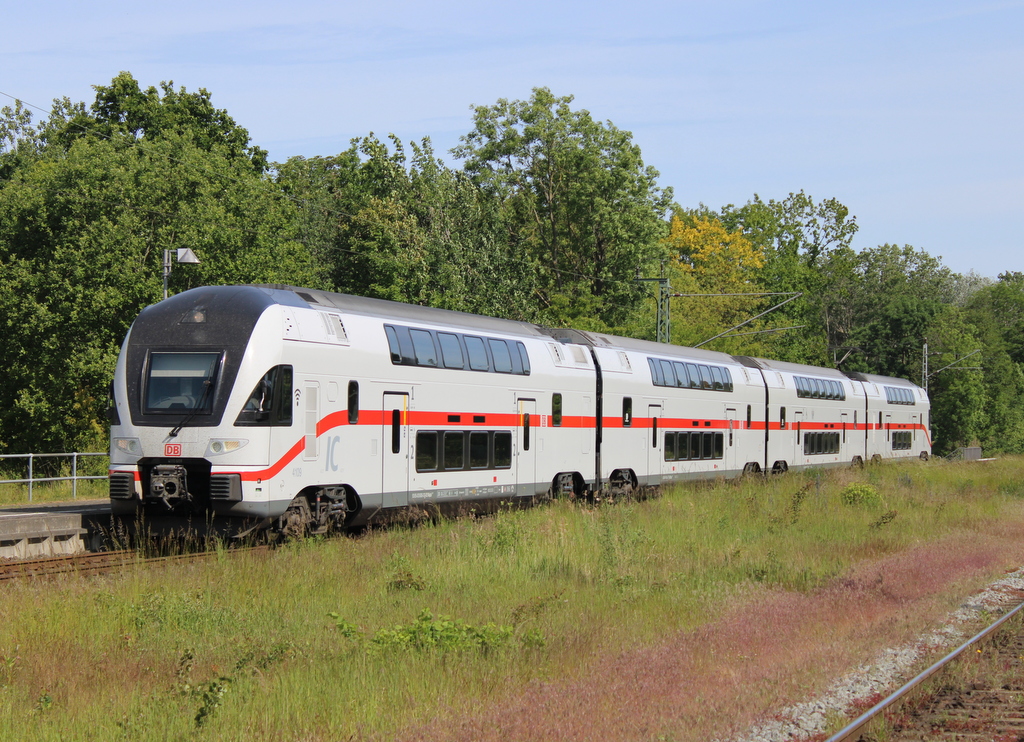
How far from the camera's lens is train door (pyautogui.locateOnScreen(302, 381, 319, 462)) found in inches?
635

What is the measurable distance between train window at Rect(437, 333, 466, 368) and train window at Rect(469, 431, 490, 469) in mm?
1377

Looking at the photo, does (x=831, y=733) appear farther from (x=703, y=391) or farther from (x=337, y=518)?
(x=703, y=391)

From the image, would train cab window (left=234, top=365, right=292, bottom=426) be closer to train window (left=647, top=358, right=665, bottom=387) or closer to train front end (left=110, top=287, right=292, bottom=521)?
train front end (left=110, top=287, right=292, bottom=521)

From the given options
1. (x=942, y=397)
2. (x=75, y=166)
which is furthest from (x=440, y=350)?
(x=942, y=397)

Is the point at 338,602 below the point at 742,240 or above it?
below

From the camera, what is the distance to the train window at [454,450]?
767 inches

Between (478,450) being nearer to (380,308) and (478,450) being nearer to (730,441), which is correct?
(380,308)

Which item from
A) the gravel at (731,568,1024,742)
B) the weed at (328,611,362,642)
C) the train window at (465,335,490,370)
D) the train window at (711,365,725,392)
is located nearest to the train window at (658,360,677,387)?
the train window at (711,365,725,392)

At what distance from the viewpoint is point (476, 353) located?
67.2ft

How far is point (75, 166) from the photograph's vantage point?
107 feet

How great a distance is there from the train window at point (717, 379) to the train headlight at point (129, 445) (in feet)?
62.1

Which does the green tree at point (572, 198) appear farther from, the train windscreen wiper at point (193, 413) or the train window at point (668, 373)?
the train windscreen wiper at point (193, 413)

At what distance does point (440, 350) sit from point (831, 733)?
1245cm

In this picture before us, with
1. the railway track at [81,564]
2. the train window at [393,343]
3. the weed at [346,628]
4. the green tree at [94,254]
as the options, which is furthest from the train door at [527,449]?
the green tree at [94,254]
